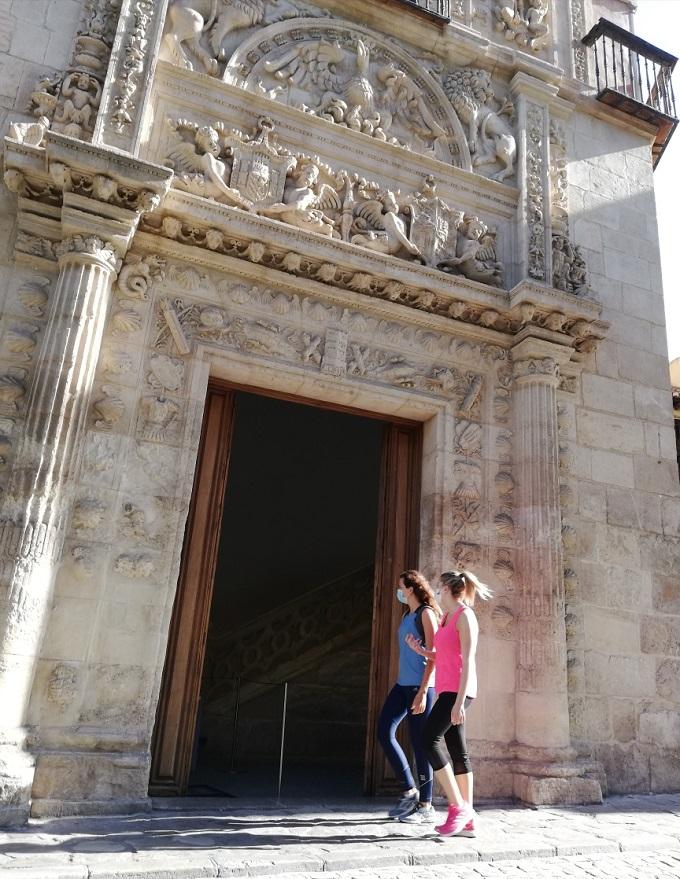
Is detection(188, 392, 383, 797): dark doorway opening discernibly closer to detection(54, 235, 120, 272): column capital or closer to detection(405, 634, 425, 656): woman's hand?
detection(405, 634, 425, 656): woman's hand

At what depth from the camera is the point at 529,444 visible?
644 cm

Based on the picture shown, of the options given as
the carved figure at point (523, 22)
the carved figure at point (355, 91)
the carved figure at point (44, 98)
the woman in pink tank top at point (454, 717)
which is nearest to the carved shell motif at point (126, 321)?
the carved figure at point (44, 98)

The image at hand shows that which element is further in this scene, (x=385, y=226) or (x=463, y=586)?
(x=385, y=226)

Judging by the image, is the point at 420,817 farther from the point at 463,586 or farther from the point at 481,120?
the point at 481,120

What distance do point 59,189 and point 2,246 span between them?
1.94 feet

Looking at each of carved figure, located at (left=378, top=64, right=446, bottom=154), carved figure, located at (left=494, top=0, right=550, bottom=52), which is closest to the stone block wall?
carved figure, located at (left=494, top=0, right=550, bottom=52)

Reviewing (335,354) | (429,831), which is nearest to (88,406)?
(335,354)

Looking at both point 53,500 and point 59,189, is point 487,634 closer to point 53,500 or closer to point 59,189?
point 53,500

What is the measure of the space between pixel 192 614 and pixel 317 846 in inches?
80.3

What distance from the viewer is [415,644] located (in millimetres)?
4418

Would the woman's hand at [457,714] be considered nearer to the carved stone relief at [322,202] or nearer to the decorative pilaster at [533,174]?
the carved stone relief at [322,202]

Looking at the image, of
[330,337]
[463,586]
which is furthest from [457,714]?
[330,337]

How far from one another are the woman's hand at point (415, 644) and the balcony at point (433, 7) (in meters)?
6.37

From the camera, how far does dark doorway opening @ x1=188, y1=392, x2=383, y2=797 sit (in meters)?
7.45
